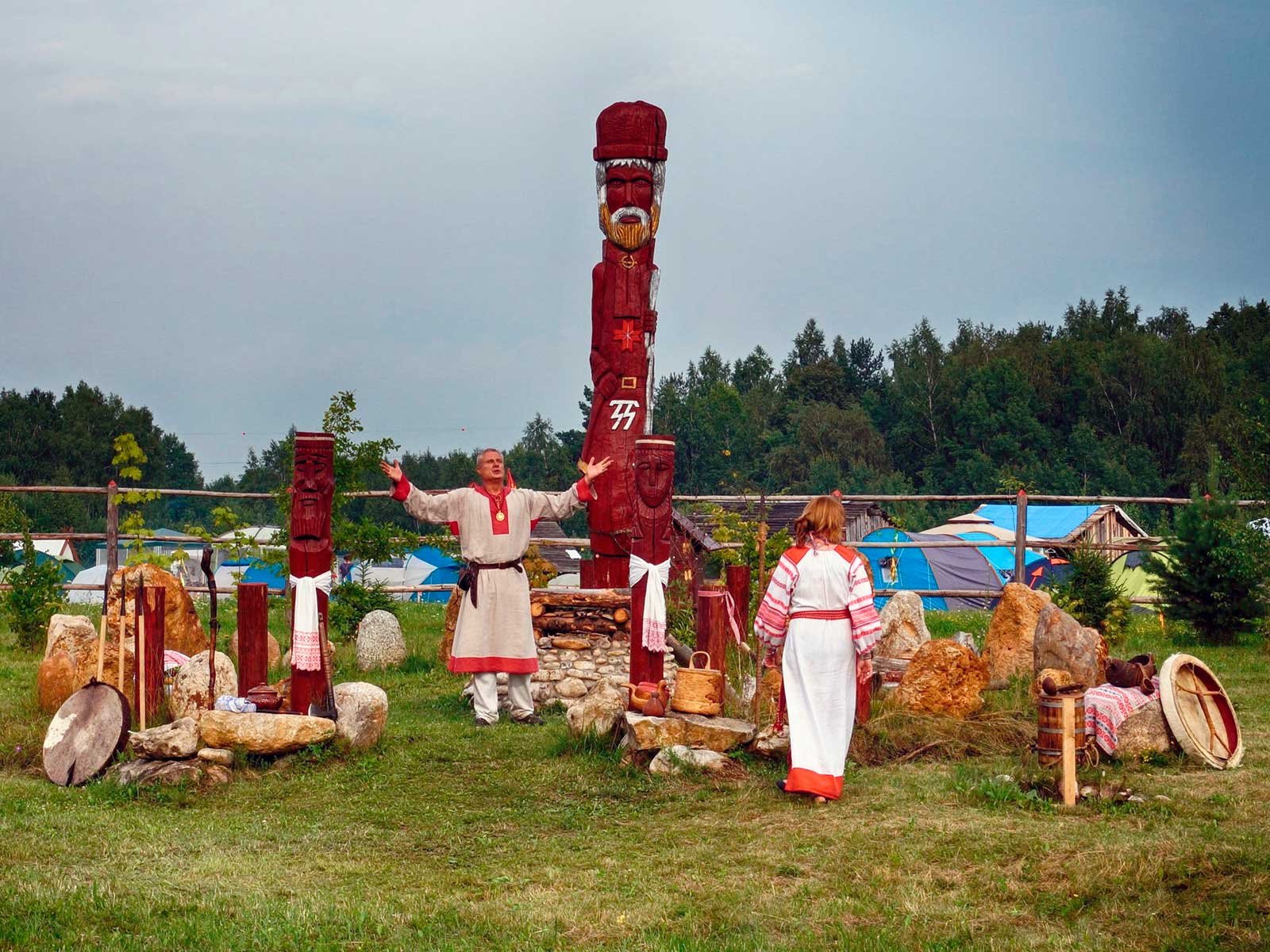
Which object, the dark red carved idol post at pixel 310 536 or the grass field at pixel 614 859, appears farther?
the dark red carved idol post at pixel 310 536

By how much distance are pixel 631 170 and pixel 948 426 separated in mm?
39858

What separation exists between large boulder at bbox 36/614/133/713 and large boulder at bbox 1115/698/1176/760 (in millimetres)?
6620

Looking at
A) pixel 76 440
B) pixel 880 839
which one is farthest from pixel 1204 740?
pixel 76 440

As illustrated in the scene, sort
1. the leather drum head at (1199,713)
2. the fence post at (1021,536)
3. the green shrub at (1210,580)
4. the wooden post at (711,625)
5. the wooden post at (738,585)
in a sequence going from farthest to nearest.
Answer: the fence post at (1021,536), the green shrub at (1210,580), the wooden post at (738,585), the wooden post at (711,625), the leather drum head at (1199,713)

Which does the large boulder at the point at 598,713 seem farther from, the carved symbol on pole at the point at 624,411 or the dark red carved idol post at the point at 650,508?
the carved symbol on pole at the point at 624,411

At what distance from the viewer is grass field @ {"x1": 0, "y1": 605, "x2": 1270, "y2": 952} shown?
554 cm

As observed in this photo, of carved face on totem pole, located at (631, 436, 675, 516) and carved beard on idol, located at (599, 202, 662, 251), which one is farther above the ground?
carved beard on idol, located at (599, 202, 662, 251)

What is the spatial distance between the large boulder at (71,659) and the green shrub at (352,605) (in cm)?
341

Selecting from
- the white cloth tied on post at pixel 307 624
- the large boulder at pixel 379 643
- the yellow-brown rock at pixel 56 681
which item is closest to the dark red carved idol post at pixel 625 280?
the large boulder at pixel 379 643

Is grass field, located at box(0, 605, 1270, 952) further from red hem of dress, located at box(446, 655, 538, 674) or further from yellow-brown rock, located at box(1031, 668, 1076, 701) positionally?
red hem of dress, located at box(446, 655, 538, 674)

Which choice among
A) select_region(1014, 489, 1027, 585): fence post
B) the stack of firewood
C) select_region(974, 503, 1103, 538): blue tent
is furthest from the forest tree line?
the stack of firewood

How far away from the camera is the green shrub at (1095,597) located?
14102 millimetres

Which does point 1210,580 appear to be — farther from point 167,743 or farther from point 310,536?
point 167,743

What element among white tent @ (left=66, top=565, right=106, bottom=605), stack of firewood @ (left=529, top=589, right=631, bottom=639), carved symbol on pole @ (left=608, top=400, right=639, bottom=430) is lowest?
white tent @ (left=66, top=565, right=106, bottom=605)
